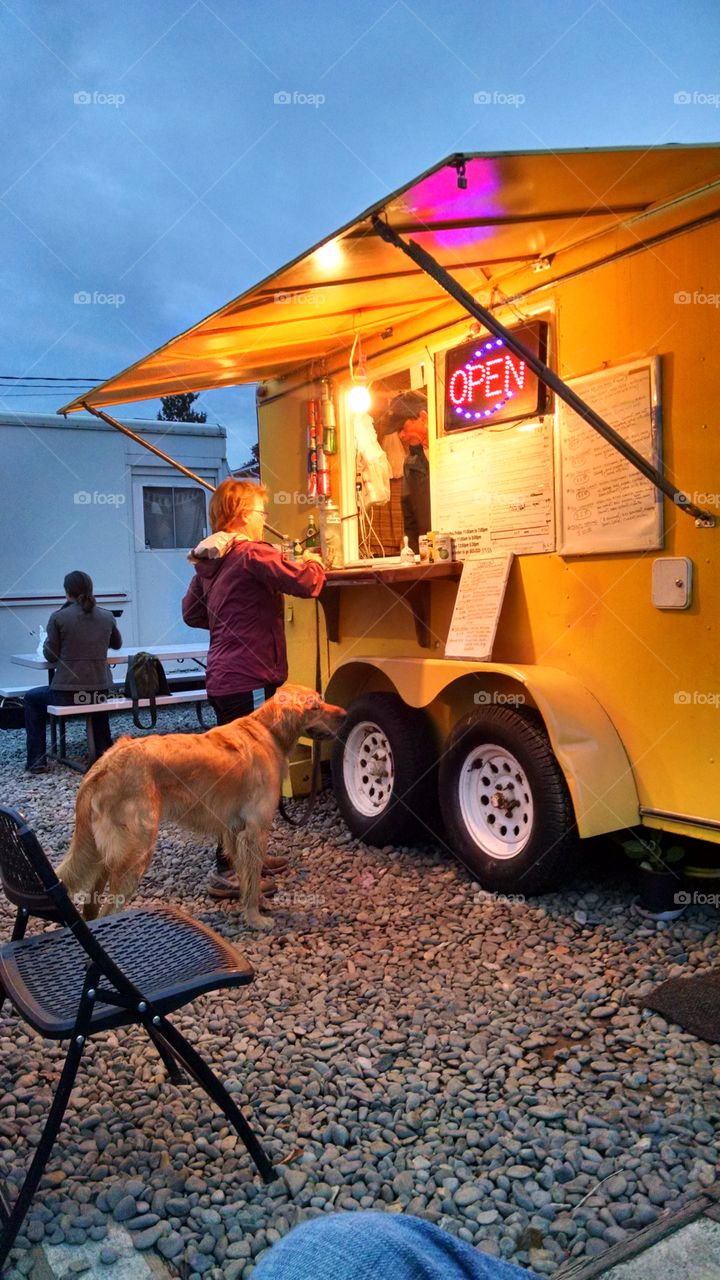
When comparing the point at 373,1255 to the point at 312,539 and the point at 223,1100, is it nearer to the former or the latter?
the point at 223,1100

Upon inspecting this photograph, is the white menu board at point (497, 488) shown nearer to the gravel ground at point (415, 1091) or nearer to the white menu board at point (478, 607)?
the white menu board at point (478, 607)

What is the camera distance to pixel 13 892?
2588mm

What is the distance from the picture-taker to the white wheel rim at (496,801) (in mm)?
4398

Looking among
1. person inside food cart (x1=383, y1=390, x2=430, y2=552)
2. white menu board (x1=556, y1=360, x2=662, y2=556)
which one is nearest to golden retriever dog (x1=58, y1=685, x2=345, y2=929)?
white menu board (x1=556, y1=360, x2=662, y2=556)

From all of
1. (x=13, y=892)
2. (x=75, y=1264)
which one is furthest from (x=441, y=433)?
(x=75, y=1264)

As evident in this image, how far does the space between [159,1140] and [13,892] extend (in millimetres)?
847

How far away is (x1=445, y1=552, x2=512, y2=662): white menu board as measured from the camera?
15.0 feet

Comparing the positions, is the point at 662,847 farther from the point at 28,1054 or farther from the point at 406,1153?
the point at 28,1054

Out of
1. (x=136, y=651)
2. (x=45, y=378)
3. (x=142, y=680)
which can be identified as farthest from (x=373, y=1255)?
(x=45, y=378)

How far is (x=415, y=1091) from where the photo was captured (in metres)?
2.87

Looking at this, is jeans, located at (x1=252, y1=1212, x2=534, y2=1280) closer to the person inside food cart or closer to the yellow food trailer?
the yellow food trailer

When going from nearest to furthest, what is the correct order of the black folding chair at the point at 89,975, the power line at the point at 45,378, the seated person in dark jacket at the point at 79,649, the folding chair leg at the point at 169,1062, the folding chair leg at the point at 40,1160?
the folding chair leg at the point at 40,1160, the black folding chair at the point at 89,975, the folding chair leg at the point at 169,1062, the seated person in dark jacket at the point at 79,649, the power line at the point at 45,378

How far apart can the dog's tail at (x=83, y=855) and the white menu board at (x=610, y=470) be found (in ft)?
8.18

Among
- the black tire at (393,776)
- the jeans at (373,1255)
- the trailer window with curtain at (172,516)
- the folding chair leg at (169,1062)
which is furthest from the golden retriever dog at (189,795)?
the trailer window with curtain at (172,516)
